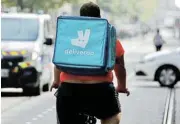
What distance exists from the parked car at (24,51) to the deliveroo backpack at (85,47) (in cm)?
1132

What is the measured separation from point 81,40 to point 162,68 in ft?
51.7

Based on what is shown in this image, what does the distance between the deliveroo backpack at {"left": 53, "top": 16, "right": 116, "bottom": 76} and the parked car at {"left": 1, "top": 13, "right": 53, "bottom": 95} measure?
37.1ft

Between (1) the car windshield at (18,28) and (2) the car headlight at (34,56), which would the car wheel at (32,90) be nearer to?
(2) the car headlight at (34,56)

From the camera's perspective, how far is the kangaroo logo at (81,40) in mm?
5368

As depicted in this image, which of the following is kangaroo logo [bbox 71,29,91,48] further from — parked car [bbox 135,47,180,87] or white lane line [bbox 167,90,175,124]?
parked car [bbox 135,47,180,87]

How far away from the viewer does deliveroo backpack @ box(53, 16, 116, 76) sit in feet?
17.7

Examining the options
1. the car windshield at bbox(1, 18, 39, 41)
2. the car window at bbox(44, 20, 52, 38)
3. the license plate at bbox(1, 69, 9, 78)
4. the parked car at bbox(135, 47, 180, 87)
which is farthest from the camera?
the parked car at bbox(135, 47, 180, 87)

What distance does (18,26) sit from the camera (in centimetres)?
1772

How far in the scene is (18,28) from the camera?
1772 centimetres

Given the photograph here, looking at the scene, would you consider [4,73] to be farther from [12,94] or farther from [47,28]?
[47,28]

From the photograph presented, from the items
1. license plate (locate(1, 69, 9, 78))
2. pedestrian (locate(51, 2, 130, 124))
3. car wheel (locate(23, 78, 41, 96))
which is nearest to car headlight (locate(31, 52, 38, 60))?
car wheel (locate(23, 78, 41, 96))

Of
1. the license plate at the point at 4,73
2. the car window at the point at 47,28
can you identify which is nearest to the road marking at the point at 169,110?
the car window at the point at 47,28

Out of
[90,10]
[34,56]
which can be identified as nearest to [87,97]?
[90,10]

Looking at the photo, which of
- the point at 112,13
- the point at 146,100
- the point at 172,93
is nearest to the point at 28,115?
the point at 146,100
